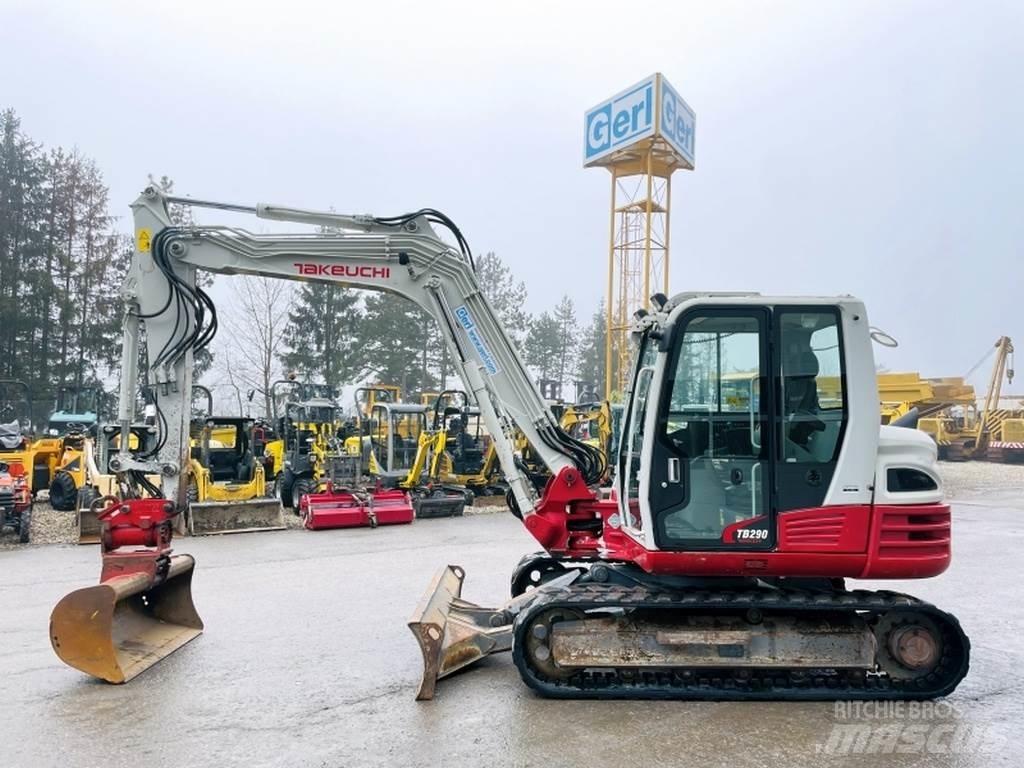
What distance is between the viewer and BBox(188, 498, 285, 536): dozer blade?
13.0 metres

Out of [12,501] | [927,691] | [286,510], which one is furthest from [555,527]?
[286,510]

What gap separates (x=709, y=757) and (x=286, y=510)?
13699 mm

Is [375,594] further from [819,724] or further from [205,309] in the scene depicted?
[819,724]

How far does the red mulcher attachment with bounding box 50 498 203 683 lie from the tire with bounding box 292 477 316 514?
377 inches

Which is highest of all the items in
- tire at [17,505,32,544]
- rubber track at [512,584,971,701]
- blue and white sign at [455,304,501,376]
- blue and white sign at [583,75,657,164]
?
blue and white sign at [583,75,657,164]

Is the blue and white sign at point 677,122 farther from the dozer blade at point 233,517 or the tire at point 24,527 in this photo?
the tire at point 24,527

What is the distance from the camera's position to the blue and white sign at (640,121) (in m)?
30.0

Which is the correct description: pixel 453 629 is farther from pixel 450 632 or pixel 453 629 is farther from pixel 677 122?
pixel 677 122

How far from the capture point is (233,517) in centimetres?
1336

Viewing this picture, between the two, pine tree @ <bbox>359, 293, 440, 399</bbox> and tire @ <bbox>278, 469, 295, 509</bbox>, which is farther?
pine tree @ <bbox>359, 293, 440, 399</bbox>

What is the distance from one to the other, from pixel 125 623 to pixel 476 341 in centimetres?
372

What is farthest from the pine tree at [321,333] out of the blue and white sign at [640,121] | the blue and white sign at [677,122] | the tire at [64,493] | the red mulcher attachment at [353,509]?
the red mulcher attachment at [353,509]

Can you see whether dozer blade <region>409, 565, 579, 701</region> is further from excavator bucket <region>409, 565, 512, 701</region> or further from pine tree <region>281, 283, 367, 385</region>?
pine tree <region>281, 283, 367, 385</region>

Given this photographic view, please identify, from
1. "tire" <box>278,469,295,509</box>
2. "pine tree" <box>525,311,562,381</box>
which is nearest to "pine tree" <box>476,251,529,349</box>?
"pine tree" <box>525,311,562,381</box>
